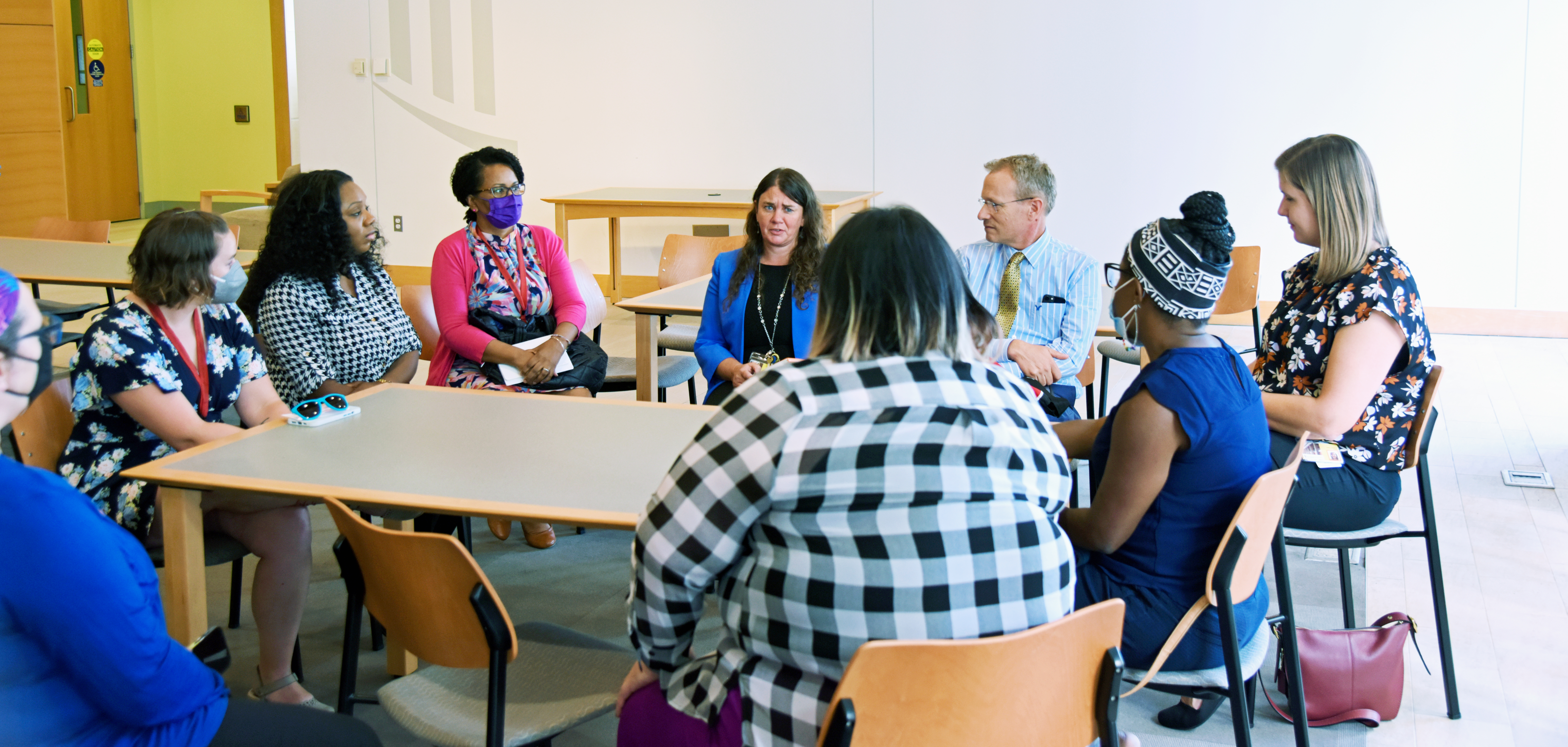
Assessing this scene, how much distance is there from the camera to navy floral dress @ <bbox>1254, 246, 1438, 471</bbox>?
2.39 m

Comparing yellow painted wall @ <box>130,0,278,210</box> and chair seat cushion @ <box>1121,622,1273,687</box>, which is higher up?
yellow painted wall @ <box>130,0,278,210</box>

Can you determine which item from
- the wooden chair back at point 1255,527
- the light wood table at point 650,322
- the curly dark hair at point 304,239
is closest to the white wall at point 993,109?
the light wood table at point 650,322

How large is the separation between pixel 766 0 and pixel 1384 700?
582 cm

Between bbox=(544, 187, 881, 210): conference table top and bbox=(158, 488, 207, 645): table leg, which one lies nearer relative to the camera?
bbox=(158, 488, 207, 645): table leg

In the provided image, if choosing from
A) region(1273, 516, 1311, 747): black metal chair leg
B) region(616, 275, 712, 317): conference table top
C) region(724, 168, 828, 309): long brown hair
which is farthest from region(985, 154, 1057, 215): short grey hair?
region(1273, 516, 1311, 747): black metal chair leg

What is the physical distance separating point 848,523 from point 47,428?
187 cm

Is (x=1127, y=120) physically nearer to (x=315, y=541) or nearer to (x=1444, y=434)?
(x=1444, y=434)

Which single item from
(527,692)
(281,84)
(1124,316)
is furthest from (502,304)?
(281,84)

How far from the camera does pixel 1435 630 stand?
2758 millimetres

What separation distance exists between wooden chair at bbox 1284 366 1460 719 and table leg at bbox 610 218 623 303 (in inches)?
209

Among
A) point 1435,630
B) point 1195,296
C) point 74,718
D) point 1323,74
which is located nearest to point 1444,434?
point 1435,630

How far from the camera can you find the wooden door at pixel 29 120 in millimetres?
8305

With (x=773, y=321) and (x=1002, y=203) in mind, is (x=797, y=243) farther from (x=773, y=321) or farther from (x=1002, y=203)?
(x=1002, y=203)

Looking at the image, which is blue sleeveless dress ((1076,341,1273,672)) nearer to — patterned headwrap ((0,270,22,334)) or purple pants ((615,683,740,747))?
purple pants ((615,683,740,747))
